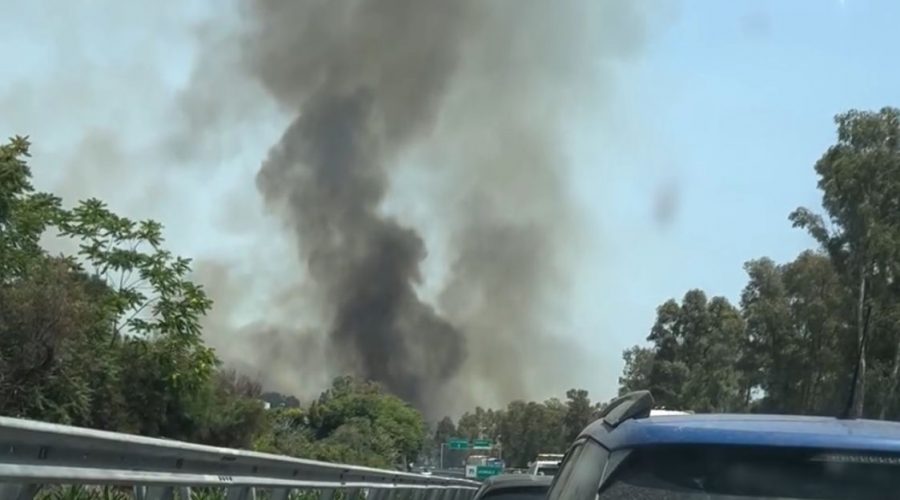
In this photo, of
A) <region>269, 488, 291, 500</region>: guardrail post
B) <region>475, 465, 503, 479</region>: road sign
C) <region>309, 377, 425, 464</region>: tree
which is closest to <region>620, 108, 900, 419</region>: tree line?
<region>475, 465, 503, 479</region>: road sign

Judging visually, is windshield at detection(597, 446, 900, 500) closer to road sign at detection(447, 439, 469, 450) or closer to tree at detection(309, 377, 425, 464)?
road sign at detection(447, 439, 469, 450)

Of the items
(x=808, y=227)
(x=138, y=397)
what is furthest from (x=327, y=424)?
(x=138, y=397)

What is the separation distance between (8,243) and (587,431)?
3237cm

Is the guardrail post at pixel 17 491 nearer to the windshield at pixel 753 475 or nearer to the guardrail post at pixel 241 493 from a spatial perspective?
the windshield at pixel 753 475

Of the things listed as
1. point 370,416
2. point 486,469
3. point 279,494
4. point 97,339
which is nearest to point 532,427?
point 370,416

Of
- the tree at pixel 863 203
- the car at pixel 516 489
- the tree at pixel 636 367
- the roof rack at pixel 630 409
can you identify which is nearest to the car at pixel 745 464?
the roof rack at pixel 630 409

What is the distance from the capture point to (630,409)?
15.6 feet

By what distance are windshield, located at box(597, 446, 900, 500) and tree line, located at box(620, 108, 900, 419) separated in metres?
47.4

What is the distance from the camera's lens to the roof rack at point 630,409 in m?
4.71

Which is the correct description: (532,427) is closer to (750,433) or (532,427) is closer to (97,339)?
(97,339)

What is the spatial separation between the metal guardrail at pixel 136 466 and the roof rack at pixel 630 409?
291 cm

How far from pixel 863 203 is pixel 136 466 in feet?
183

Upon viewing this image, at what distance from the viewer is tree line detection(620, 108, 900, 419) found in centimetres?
6019

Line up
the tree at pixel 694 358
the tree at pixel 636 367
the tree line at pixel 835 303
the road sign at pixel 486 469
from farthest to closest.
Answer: the tree at pixel 636 367 < the tree at pixel 694 358 < the road sign at pixel 486 469 < the tree line at pixel 835 303
